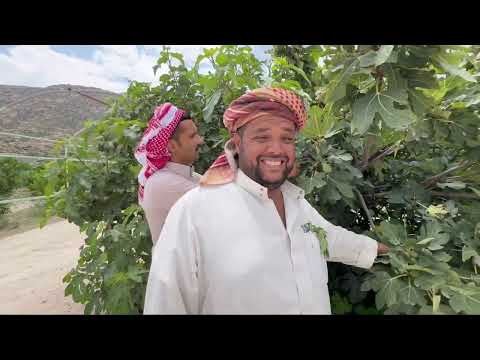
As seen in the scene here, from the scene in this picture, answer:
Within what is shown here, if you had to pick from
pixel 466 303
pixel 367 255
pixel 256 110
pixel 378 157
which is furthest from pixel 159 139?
pixel 466 303

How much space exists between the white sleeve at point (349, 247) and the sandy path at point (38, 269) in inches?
126

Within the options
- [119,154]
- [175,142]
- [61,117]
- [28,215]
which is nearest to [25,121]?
[61,117]

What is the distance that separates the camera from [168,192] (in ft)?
5.26

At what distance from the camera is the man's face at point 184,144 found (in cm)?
177

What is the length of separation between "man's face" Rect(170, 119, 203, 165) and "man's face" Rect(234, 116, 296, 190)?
2.34ft

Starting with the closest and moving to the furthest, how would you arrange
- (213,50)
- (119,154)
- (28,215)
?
(213,50) → (119,154) → (28,215)

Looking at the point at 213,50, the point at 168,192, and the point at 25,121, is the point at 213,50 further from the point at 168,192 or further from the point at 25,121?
the point at 25,121

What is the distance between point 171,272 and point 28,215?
10628 millimetres

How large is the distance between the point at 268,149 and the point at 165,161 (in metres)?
0.81

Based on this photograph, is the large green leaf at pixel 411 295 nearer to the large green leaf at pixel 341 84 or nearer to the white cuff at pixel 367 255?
the white cuff at pixel 367 255

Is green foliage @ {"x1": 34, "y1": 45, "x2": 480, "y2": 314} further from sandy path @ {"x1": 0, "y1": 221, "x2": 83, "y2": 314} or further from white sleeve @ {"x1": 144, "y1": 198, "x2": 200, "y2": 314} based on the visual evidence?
sandy path @ {"x1": 0, "y1": 221, "x2": 83, "y2": 314}

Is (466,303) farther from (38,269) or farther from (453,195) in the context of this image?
(38,269)

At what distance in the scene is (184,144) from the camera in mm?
1782

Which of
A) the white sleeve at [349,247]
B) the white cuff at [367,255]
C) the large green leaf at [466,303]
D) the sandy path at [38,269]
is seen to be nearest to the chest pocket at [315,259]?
the white sleeve at [349,247]
